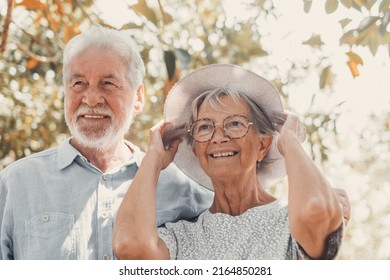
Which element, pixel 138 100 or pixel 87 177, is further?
pixel 138 100

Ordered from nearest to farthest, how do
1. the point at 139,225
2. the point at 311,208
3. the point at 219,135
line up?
1. the point at 311,208
2. the point at 139,225
3. the point at 219,135

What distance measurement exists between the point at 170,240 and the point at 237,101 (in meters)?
0.42

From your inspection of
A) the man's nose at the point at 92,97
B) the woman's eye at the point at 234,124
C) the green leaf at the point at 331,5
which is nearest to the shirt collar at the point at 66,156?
the man's nose at the point at 92,97

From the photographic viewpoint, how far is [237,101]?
1.61 metres

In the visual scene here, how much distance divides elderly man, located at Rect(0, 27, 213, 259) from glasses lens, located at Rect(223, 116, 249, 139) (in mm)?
267

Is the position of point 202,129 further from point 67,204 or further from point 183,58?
point 67,204

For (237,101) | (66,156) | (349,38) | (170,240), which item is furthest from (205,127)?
(349,38)

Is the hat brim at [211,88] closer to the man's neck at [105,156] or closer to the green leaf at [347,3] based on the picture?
the man's neck at [105,156]

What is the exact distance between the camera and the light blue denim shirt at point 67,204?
1573 mm

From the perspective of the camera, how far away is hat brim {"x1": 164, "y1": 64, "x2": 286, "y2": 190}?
1.63m

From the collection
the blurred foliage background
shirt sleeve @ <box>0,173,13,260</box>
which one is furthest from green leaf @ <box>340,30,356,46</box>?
shirt sleeve @ <box>0,173,13,260</box>

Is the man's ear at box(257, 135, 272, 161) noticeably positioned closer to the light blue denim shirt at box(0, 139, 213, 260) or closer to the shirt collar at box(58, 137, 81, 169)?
the light blue denim shirt at box(0, 139, 213, 260)
